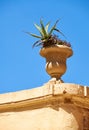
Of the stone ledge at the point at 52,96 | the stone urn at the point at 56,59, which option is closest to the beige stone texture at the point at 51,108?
the stone ledge at the point at 52,96

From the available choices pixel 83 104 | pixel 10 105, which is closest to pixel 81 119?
pixel 83 104

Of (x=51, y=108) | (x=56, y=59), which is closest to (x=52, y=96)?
(x=51, y=108)

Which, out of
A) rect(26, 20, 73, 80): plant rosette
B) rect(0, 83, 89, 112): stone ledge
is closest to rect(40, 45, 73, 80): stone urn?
rect(26, 20, 73, 80): plant rosette

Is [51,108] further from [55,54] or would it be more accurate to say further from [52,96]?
[55,54]

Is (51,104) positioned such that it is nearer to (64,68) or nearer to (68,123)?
(68,123)

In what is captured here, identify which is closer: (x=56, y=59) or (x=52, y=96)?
(x=52, y=96)

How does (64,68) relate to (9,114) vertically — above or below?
above

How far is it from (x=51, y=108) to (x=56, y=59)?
1594mm

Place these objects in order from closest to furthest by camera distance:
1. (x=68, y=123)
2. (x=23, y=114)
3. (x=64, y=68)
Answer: (x=68, y=123), (x=23, y=114), (x=64, y=68)

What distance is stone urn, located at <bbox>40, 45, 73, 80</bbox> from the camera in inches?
405

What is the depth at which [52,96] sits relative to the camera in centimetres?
899

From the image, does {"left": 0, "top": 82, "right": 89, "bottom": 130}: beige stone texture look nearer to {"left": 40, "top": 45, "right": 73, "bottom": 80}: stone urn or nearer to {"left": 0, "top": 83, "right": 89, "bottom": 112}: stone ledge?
{"left": 0, "top": 83, "right": 89, "bottom": 112}: stone ledge

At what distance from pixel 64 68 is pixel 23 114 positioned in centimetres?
163

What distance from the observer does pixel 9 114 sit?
9625 millimetres
